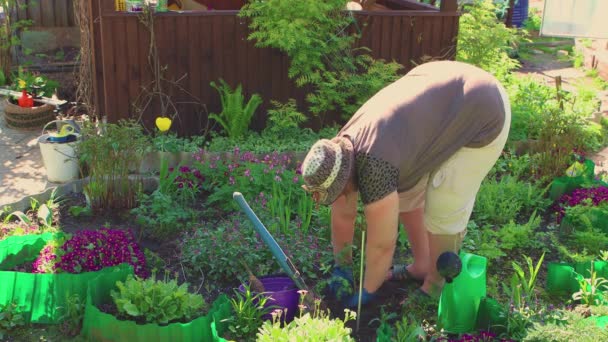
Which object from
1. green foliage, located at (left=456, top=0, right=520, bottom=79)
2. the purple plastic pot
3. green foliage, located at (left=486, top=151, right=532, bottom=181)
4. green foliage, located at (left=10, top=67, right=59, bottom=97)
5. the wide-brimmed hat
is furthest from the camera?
green foliage, located at (left=10, top=67, right=59, bottom=97)

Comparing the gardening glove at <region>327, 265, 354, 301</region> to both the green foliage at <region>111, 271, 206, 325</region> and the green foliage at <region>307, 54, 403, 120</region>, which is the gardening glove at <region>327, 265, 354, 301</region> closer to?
the green foliage at <region>111, 271, 206, 325</region>

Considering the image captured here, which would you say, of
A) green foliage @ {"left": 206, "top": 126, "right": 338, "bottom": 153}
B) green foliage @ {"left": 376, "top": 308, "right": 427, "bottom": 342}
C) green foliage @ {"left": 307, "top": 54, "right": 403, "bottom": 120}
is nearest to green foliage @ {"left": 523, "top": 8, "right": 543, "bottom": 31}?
green foliage @ {"left": 307, "top": 54, "right": 403, "bottom": 120}

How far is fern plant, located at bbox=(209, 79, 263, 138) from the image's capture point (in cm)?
620

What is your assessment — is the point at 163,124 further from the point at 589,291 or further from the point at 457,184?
the point at 589,291

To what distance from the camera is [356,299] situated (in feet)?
13.0

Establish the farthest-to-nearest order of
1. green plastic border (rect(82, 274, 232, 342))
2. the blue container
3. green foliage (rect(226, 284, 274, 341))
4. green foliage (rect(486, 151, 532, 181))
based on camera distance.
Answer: the blue container
green foliage (rect(486, 151, 532, 181))
green foliage (rect(226, 284, 274, 341))
green plastic border (rect(82, 274, 232, 342))

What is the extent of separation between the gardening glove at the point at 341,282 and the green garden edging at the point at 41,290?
110 centimetres

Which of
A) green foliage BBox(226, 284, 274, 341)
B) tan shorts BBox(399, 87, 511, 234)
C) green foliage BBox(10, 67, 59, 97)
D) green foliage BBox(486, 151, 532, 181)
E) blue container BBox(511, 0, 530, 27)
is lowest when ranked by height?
green foliage BBox(226, 284, 274, 341)

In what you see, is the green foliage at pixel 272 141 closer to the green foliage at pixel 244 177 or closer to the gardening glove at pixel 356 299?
the green foliage at pixel 244 177

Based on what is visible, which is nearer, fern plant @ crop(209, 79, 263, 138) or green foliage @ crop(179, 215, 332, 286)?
green foliage @ crop(179, 215, 332, 286)

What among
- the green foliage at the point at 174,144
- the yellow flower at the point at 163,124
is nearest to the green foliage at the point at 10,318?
the green foliage at the point at 174,144

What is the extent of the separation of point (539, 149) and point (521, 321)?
9.01ft

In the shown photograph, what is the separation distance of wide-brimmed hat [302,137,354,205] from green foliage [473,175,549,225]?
2.09 metres

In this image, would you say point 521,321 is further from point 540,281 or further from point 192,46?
point 192,46
